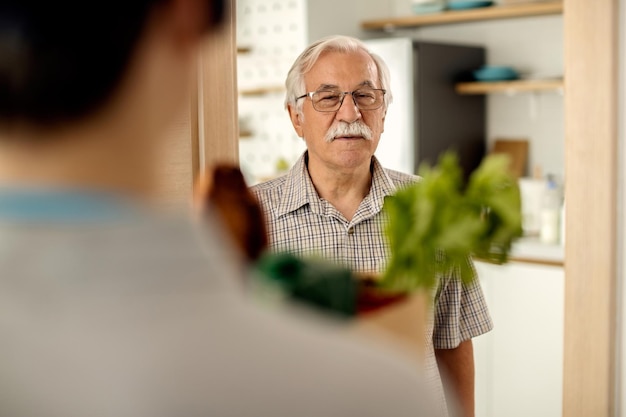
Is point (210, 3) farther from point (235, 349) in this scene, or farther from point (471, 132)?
point (471, 132)

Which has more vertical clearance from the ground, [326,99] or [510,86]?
[510,86]

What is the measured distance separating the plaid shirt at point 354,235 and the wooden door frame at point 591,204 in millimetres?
287

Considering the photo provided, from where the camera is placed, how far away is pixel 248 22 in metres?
4.98

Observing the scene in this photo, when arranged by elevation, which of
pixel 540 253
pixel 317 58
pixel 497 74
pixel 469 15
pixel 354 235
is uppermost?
pixel 469 15

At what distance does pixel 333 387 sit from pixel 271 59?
4.48 m

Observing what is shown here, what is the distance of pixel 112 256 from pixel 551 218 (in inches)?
146

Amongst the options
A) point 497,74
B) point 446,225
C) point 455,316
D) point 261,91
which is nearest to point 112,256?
point 446,225

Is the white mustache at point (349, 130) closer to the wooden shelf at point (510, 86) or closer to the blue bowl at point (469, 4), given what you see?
the wooden shelf at point (510, 86)

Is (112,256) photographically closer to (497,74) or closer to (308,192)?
(308,192)

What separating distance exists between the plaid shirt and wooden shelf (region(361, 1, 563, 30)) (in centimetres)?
259

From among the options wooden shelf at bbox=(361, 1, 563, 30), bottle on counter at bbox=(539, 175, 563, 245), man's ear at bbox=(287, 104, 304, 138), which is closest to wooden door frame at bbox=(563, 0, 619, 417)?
man's ear at bbox=(287, 104, 304, 138)

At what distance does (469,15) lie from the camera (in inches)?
177

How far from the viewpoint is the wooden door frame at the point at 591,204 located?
1.93 metres

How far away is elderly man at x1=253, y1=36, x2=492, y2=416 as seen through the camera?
5.93 feet
